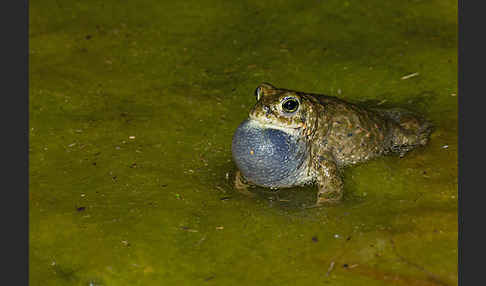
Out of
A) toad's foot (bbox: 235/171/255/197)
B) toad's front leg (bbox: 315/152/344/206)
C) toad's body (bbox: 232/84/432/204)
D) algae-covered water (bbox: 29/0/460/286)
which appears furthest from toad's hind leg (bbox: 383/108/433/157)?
toad's foot (bbox: 235/171/255/197)

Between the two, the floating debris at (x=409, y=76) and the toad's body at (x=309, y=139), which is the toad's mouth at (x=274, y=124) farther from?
the floating debris at (x=409, y=76)

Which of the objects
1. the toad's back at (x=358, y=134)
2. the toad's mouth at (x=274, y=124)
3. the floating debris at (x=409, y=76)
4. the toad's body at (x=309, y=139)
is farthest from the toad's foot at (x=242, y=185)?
the floating debris at (x=409, y=76)

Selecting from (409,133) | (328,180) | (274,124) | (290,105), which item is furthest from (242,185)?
(409,133)

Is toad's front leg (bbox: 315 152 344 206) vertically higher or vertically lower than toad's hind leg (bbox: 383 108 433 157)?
lower

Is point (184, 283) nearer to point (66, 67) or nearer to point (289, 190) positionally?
point (289, 190)

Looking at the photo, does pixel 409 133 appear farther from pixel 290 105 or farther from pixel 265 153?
pixel 265 153

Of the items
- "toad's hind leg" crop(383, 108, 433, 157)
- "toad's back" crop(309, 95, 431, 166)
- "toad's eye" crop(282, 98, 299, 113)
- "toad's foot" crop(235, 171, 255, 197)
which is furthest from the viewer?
"toad's hind leg" crop(383, 108, 433, 157)

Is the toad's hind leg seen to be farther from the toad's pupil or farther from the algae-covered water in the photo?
the toad's pupil
